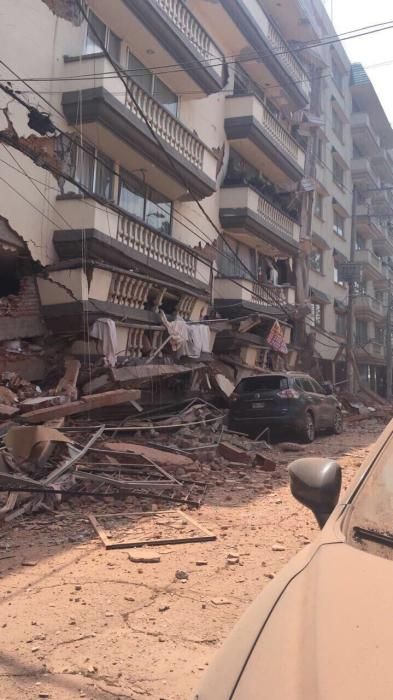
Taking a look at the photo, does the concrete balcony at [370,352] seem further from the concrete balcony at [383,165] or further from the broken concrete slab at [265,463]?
the broken concrete slab at [265,463]

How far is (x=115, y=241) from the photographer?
11.0m

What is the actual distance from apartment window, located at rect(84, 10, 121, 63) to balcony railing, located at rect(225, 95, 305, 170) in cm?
590

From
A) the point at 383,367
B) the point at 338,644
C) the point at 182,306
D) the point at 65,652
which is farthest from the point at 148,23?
the point at 383,367

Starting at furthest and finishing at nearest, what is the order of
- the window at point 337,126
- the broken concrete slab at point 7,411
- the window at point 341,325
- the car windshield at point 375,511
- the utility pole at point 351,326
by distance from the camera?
1. the window at point 337,126
2. the window at point 341,325
3. the utility pole at point 351,326
4. the broken concrete slab at point 7,411
5. the car windshield at point 375,511

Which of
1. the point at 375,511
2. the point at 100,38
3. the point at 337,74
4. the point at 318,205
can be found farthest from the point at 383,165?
the point at 375,511

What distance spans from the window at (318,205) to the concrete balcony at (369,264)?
230 inches

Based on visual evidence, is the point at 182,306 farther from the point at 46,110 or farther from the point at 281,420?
the point at 46,110

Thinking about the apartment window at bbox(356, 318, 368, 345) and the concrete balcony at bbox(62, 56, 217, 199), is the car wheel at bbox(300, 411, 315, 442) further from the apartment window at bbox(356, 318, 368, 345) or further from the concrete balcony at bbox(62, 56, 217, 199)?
the apartment window at bbox(356, 318, 368, 345)

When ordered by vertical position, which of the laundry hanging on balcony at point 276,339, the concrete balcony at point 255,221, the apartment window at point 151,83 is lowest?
the laundry hanging on balcony at point 276,339

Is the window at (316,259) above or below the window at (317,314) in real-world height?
above

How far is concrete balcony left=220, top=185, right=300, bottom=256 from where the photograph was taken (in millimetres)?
17453

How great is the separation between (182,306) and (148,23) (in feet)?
20.9

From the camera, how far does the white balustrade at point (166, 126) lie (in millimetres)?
11672

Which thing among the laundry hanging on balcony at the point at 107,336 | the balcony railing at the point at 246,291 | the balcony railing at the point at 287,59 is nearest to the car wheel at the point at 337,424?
the balcony railing at the point at 246,291
